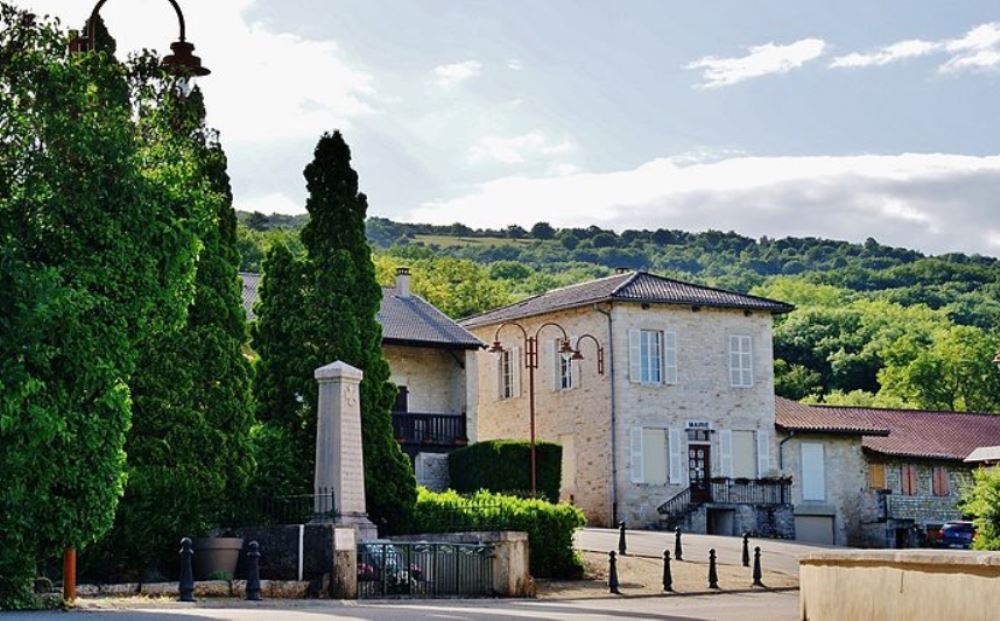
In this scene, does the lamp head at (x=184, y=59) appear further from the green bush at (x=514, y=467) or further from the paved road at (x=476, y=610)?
the green bush at (x=514, y=467)

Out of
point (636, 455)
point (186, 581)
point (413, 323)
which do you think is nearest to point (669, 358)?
point (636, 455)

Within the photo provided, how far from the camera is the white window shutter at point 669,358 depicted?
48188 mm

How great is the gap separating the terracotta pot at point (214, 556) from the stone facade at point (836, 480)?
2593 cm

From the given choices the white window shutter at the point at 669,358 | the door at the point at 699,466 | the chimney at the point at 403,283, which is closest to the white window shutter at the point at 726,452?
the door at the point at 699,466

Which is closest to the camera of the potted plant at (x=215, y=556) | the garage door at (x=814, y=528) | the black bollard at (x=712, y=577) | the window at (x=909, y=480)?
the potted plant at (x=215, y=556)

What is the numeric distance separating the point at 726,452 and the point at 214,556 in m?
24.7

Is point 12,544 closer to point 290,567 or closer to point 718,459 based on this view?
point 290,567

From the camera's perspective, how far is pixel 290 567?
86.0 feet

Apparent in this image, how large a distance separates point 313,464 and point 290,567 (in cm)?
488

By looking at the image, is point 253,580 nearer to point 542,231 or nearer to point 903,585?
point 903,585

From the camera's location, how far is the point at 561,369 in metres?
49.6

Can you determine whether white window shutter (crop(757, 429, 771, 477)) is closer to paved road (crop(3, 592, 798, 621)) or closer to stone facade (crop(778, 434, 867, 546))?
stone facade (crop(778, 434, 867, 546))

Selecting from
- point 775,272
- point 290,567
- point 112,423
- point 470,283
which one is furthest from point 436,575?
point 775,272

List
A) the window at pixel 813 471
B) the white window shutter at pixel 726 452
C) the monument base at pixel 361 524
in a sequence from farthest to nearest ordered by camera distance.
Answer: the window at pixel 813 471 < the white window shutter at pixel 726 452 < the monument base at pixel 361 524
